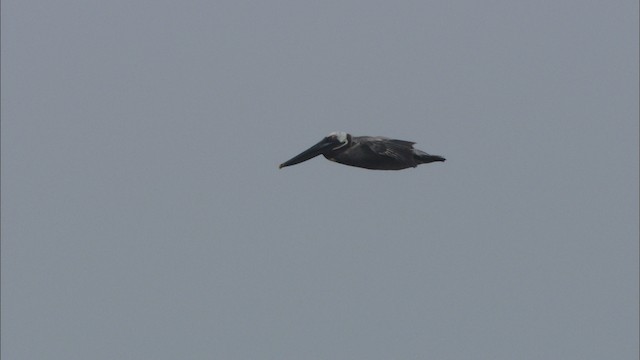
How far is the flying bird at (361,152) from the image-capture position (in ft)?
113

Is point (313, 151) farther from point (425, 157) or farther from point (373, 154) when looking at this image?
point (425, 157)

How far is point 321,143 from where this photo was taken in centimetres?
3456

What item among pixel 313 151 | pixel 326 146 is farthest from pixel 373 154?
pixel 313 151

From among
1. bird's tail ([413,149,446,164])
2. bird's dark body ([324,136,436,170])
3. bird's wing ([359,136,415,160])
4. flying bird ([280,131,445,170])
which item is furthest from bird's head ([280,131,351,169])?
bird's tail ([413,149,446,164])

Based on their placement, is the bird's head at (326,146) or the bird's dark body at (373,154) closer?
the bird's dark body at (373,154)

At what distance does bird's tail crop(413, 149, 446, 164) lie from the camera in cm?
3538

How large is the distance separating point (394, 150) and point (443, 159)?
6.75ft

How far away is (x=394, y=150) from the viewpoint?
34.5 meters

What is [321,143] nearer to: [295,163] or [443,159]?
[295,163]

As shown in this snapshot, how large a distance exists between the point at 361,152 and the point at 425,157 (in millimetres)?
2087

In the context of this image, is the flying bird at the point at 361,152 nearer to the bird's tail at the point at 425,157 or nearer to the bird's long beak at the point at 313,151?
the bird's long beak at the point at 313,151

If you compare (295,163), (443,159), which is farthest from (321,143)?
(443,159)

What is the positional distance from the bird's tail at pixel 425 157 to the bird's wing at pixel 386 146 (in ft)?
2.19

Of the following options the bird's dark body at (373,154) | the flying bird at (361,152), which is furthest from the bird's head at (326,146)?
the bird's dark body at (373,154)
